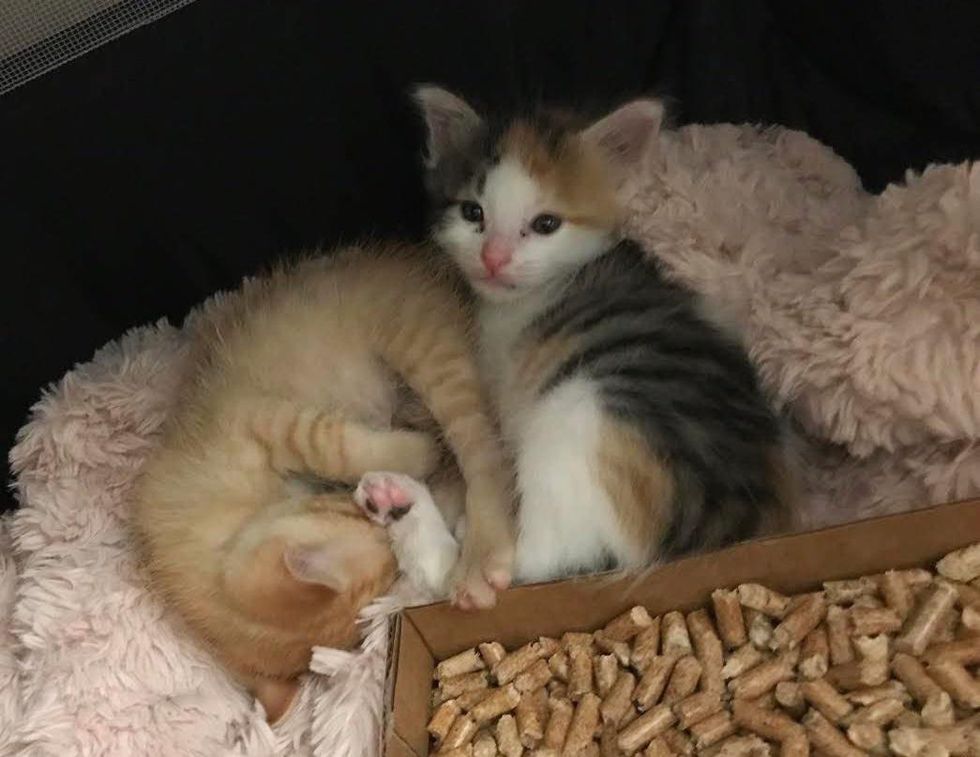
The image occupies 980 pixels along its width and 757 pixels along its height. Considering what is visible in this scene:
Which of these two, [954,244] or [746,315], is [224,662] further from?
[954,244]

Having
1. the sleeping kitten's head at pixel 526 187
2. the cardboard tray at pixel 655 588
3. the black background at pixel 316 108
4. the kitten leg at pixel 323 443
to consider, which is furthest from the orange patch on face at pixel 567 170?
the cardboard tray at pixel 655 588

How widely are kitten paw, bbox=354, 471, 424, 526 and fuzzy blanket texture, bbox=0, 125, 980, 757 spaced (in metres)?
0.10

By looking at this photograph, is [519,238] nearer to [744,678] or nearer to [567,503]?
[567,503]

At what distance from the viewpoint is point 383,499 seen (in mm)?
1393

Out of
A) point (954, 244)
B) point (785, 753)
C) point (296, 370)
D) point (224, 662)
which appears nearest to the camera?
point (785, 753)

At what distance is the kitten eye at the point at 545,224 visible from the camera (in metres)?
1.48

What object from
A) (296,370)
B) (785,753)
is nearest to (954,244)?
(785,753)

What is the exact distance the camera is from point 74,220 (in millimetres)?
1540

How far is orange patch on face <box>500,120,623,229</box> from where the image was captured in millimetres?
1479

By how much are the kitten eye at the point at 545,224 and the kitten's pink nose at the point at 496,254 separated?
5 cm

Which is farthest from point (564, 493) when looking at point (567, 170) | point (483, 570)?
point (567, 170)

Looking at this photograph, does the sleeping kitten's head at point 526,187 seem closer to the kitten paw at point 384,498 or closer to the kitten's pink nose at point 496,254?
the kitten's pink nose at point 496,254

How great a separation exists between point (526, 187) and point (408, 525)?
1.57 feet

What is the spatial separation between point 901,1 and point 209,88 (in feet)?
3.20
